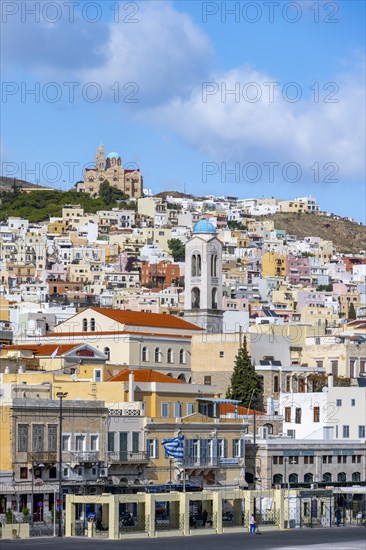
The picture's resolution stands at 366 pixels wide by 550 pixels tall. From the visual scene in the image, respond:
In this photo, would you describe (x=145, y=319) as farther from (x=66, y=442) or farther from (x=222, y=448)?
(x=66, y=442)

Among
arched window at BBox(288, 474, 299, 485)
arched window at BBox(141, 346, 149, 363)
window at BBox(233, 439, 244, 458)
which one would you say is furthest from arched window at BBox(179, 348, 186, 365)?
window at BBox(233, 439, 244, 458)

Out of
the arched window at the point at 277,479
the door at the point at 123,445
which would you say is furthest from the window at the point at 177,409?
the door at the point at 123,445

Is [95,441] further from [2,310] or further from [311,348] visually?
[2,310]

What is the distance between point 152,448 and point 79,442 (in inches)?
245

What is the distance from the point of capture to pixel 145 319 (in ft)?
417

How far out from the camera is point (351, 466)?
107750mm

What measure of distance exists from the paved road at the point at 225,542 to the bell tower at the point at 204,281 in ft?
181

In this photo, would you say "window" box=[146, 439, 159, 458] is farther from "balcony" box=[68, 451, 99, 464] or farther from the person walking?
the person walking

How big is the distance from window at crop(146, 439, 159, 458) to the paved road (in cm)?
1059

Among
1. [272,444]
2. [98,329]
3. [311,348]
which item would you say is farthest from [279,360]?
[272,444]

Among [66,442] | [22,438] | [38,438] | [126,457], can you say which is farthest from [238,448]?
[22,438]

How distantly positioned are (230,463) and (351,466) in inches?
481

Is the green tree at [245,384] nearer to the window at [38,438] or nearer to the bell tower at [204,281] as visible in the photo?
the bell tower at [204,281]

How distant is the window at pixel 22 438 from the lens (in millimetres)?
84938
